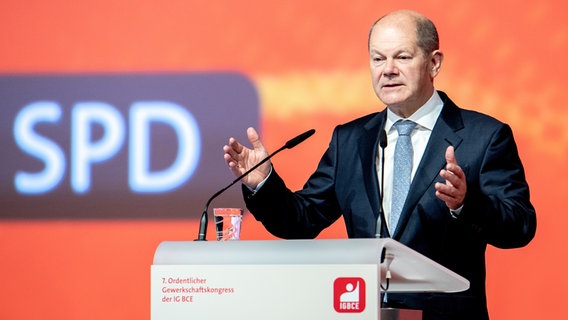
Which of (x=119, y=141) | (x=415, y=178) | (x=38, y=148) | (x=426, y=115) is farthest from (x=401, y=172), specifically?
(x=38, y=148)

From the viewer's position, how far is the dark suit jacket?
7.41 feet

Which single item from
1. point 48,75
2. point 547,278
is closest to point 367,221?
point 547,278

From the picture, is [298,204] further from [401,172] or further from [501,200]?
[501,200]

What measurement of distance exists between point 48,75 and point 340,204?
1.55 metres

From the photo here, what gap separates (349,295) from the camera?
164 centimetres

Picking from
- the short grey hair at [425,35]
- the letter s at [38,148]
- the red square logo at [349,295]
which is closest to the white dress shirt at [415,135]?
the short grey hair at [425,35]

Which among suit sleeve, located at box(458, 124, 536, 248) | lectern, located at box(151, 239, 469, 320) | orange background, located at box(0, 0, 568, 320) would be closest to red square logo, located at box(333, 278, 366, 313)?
lectern, located at box(151, 239, 469, 320)

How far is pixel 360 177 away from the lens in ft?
8.27

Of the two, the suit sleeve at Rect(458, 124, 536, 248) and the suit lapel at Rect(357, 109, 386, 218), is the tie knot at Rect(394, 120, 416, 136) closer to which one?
the suit lapel at Rect(357, 109, 386, 218)

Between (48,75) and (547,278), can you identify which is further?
(48,75)

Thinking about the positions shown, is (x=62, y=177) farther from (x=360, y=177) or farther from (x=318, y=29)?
(x=360, y=177)

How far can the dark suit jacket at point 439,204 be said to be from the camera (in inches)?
89.0

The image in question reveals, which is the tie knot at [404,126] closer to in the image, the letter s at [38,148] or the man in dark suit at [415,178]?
the man in dark suit at [415,178]

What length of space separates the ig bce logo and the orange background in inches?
2.2
